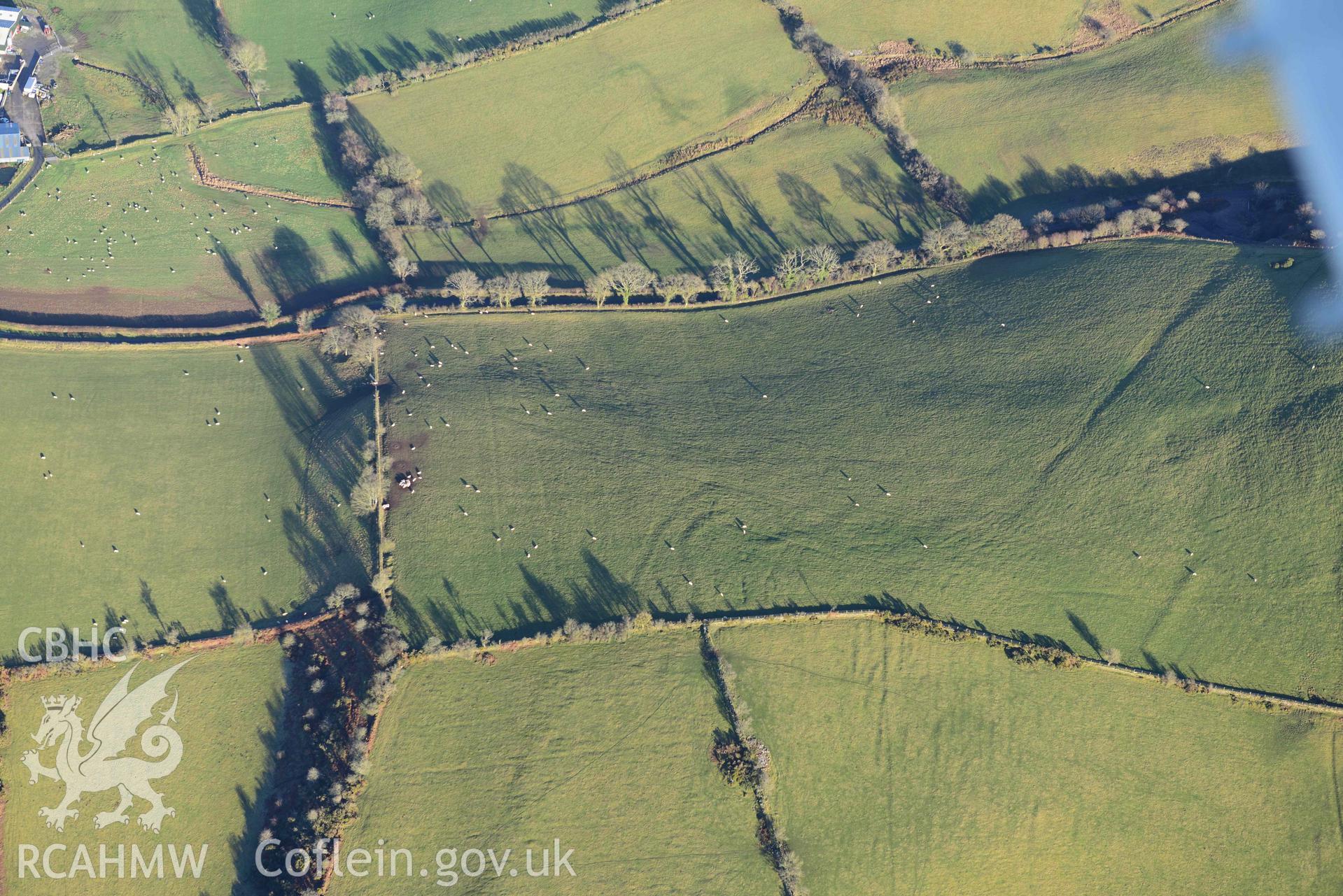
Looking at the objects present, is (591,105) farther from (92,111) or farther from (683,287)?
(92,111)

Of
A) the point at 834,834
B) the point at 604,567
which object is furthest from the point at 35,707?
the point at 834,834

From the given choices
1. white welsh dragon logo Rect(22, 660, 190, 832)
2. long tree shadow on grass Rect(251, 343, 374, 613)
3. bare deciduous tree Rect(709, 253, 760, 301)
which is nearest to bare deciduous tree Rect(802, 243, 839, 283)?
bare deciduous tree Rect(709, 253, 760, 301)

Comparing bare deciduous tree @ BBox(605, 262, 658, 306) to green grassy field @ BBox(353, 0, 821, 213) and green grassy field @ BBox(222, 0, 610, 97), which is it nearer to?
green grassy field @ BBox(353, 0, 821, 213)

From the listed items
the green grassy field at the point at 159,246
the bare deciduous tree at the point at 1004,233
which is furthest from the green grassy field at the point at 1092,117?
the green grassy field at the point at 159,246

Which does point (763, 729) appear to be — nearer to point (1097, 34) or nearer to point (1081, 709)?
point (1081, 709)

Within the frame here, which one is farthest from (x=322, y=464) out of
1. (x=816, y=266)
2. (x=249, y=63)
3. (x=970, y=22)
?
(x=970, y=22)

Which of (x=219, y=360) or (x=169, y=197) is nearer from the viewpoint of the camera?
(x=219, y=360)
